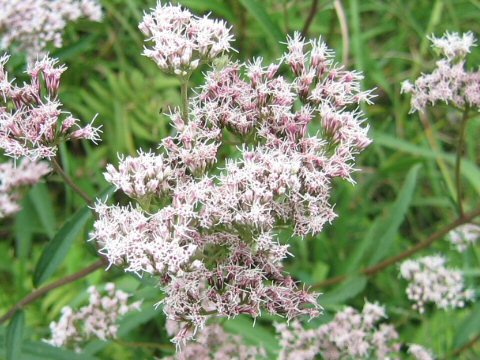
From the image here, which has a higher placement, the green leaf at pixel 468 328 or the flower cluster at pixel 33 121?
the flower cluster at pixel 33 121

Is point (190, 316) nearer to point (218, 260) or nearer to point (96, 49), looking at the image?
point (218, 260)

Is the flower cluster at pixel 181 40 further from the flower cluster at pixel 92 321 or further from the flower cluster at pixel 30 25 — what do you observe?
the flower cluster at pixel 30 25

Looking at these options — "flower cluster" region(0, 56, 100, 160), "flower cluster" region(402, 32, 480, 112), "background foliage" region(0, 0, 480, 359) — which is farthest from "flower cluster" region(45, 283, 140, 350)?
"flower cluster" region(402, 32, 480, 112)

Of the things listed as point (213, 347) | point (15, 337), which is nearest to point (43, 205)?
point (15, 337)

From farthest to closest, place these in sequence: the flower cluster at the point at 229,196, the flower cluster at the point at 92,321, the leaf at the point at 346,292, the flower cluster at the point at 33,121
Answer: the leaf at the point at 346,292, the flower cluster at the point at 92,321, the flower cluster at the point at 33,121, the flower cluster at the point at 229,196

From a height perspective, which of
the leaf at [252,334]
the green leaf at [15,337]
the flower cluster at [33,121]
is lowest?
the green leaf at [15,337]

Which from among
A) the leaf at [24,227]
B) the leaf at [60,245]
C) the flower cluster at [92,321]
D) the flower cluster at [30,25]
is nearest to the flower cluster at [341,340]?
the flower cluster at [92,321]

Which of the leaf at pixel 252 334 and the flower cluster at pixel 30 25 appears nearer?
the leaf at pixel 252 334

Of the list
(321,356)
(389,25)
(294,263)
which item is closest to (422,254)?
(294,263)

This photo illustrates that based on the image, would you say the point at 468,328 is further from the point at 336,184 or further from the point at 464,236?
the point at 336,184
